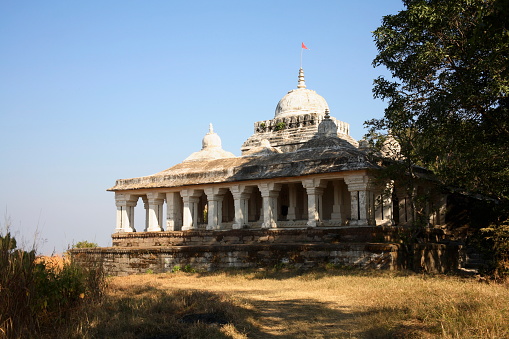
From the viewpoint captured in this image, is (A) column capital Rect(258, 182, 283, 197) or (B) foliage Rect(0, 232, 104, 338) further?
(A) column capital Rect(258, 182, 283, 197)

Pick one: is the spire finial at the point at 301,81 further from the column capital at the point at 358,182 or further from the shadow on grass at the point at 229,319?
the shadow on grass at the point at 229,319

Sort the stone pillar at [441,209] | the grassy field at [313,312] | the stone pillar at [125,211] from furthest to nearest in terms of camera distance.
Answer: the stone pillar at [125,211]
the stone pillar at [441,209]
the grassy field at [313,312]

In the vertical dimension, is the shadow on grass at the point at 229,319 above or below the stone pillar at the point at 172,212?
below

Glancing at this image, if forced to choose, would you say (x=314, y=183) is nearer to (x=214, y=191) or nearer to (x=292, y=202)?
(x=292, y=202)

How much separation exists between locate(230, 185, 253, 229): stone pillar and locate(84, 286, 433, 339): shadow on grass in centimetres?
1270

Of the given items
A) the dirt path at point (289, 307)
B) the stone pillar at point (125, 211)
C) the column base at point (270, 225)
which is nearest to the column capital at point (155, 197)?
the stone pillar at point (125, 211)

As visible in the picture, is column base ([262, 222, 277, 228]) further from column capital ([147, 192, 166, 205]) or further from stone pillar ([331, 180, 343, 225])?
column capital ([147, 192, 166, 205])

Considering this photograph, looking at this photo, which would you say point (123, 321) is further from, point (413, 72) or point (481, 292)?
point (413, 72)

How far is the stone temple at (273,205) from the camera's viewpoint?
18.7 meters

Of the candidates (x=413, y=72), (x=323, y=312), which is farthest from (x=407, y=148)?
(x=323, y=312)

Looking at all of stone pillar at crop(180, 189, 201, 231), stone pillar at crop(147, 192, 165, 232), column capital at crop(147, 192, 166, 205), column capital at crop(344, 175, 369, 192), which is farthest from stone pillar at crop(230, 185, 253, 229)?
column capital at crop(344, 175, 369, 192)

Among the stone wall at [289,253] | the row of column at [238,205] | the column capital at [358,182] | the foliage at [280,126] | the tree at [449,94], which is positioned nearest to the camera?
the tree at [449,94]

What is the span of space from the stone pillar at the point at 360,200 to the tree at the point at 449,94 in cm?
304

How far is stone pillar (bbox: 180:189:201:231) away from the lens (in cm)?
2594
